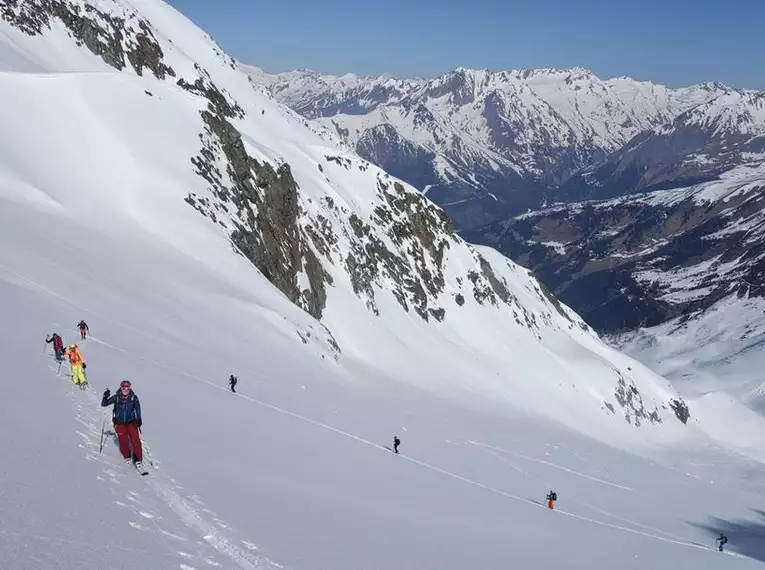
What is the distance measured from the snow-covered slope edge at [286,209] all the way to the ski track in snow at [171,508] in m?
33.5

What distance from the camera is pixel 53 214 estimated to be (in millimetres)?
42469

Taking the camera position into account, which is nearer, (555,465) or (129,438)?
(129,438)

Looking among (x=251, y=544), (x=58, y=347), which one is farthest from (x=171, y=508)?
(x=58, y=347)

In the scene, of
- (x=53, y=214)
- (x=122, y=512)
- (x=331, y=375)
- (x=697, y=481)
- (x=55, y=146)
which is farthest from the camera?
(x=697, y=481)

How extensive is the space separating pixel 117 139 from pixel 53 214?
1673cm

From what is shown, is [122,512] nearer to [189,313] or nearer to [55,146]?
[189,313]

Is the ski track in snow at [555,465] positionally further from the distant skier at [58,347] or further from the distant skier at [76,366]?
the distant skier at [76,366]

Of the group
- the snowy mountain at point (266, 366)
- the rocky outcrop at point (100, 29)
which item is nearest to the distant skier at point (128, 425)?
the snowy mountain at point (266, 366)

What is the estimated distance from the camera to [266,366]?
37.3 m

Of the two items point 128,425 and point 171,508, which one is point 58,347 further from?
point 171,508

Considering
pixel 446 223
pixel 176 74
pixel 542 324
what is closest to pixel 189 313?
pixel 176 74

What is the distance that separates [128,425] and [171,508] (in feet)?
7.75

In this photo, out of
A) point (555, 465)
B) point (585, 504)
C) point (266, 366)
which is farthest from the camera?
point (555, 465)

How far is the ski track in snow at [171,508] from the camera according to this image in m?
10.4
